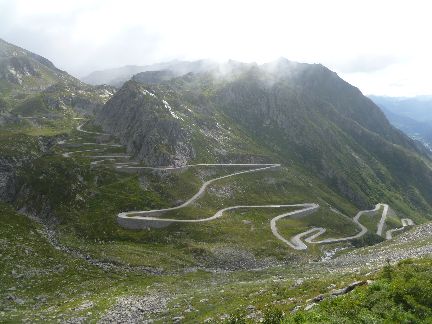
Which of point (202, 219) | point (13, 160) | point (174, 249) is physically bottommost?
point (174, 249)

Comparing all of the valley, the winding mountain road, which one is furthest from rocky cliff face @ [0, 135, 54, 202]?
the winding mountain road

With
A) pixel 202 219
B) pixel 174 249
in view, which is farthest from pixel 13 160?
pixel 174 249

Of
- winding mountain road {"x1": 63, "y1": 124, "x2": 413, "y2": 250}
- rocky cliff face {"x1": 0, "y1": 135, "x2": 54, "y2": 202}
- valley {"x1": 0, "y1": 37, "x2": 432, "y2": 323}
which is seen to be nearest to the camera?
valley {"x1": 0, "y1": 37, "x2": 432, "y2": 323}

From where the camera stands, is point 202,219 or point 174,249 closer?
point 174,249

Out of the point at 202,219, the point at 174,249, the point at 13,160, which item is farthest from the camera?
the point at 13,160

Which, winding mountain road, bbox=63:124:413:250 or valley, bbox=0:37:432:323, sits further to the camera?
winding mountain road, bbox=63:124:413:250

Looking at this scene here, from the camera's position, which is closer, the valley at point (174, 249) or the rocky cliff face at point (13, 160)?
the valley at point (174, 249)

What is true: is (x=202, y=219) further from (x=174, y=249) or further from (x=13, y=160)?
(x=13, y=160)

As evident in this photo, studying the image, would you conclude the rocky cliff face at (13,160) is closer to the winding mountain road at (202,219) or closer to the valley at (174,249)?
the valley at (174,249)

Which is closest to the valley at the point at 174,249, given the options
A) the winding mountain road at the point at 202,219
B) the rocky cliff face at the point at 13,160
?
the winding mountain road at the point at 202,219

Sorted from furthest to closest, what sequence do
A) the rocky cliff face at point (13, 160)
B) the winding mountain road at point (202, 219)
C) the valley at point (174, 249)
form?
the rocky cliff face at point (13, 160)
the winding mountain road at point (202, 219)
the valley at point (174, 249)

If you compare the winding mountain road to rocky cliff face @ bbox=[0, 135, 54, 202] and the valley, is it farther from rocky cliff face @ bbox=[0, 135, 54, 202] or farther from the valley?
rocky cliff face @ bbox=[0, 135, 54, 202]

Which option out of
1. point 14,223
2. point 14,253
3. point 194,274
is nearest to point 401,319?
point 194,274

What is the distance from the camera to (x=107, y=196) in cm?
15225
